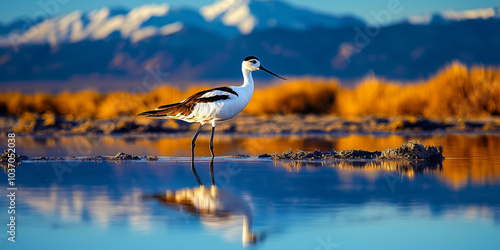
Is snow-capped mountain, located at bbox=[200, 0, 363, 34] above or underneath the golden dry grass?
above

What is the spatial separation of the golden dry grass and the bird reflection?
12.9 meters

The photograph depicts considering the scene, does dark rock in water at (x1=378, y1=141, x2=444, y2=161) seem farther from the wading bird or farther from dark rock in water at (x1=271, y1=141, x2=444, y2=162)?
the wading bird

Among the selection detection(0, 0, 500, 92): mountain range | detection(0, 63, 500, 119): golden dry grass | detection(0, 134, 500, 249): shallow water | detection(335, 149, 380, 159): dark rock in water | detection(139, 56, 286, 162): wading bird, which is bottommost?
detection(0, 134, 500, 249): shallow water

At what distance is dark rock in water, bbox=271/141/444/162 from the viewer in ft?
33.7

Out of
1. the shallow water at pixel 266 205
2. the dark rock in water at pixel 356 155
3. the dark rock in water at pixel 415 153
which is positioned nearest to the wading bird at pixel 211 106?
the shallow water at pixel 266 205

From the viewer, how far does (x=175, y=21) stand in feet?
250

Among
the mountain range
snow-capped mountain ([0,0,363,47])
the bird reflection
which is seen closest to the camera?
the bird reflection

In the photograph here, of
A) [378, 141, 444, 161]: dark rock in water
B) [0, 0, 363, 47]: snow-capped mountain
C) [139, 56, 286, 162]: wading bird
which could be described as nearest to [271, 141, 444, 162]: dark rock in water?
[378, 141, 444, 161]: dark rock in water

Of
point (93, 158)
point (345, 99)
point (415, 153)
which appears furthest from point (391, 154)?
point (345, 99)

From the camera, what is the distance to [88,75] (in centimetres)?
6122

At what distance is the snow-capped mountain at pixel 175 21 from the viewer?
72250mm

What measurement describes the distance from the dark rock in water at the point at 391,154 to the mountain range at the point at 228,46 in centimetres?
4627

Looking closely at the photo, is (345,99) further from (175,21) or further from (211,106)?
(175,21)

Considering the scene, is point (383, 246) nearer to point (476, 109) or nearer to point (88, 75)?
point (476, 109)
